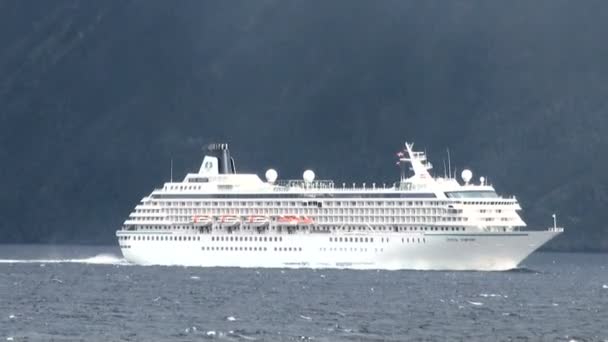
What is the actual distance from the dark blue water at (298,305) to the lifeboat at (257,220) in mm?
5818

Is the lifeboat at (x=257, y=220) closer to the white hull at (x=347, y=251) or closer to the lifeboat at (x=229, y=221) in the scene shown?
the lifeboat at (x=229, y=221)

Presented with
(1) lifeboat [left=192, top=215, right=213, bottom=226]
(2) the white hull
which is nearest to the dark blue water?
(2) the white hull

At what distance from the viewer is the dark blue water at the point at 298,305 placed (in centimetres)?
8238

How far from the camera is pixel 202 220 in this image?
140 m

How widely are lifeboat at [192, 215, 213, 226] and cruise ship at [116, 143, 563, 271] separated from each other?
78mm

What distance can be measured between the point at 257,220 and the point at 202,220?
5.04 metres

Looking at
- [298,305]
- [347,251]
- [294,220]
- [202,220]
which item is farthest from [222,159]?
[298,305]

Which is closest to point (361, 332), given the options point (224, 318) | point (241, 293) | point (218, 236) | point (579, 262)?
point (224, 318)

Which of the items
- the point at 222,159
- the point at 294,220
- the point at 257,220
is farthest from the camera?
the point at 222,159

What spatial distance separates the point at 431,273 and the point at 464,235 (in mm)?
4130

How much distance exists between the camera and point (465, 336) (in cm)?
8162

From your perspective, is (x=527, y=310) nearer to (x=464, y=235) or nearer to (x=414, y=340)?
(x=414, y=340)

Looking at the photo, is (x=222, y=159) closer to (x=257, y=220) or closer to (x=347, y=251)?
(x=257, y=220)

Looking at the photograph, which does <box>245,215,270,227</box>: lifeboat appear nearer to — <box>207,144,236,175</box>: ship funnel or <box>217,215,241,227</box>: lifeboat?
<box>217,215,241,227</box>: lifeboat
